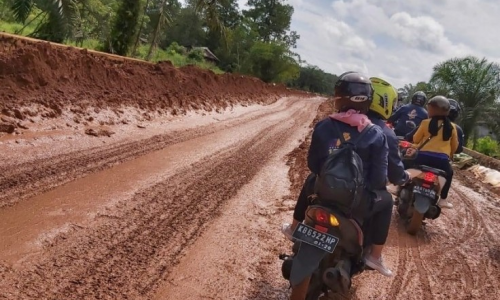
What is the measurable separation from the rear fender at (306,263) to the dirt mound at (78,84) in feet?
18.3

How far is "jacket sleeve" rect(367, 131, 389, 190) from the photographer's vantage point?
3611 mm

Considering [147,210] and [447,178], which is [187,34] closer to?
[447,178]

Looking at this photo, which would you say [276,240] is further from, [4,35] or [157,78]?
[157,78]

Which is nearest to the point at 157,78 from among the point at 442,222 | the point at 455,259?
the point at 442,222

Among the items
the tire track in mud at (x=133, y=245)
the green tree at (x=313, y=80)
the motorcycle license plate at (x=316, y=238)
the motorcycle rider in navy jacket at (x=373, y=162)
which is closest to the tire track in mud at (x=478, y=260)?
the motorcycle rider in navy jacket at (x=373, y=162)

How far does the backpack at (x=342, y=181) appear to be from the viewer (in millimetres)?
3285

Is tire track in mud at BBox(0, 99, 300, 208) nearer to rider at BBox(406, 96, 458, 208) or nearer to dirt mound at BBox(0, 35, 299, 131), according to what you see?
dirt mound at BBox(0, 35, 299, 131)

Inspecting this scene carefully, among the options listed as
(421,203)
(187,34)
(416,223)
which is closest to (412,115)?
(421,203)

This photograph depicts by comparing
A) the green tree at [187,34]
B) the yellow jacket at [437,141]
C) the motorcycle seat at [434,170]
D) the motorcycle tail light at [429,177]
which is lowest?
the motorcycle tail light at [429,177]

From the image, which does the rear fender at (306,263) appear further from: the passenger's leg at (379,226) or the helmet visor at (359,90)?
the helmet visor at (359,90)

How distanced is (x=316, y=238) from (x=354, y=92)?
1.15 m

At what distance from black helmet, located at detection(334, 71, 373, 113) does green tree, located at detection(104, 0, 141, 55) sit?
17769 millimetres

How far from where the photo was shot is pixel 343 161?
11.0ft

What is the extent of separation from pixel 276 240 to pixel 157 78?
34.0ft
